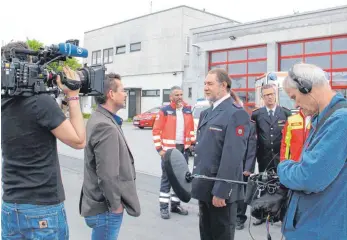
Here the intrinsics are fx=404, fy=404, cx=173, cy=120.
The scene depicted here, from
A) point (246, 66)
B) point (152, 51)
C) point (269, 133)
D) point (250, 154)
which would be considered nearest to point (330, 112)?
point (250, 154)

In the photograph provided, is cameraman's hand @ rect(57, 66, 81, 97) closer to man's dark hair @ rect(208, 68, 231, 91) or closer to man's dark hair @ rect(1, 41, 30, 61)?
man's dark hair @ rect(1, 41, 30, 61)

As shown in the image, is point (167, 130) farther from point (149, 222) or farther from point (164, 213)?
point (149, 222)

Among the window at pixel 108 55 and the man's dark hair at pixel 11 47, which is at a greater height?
the window at pixel 108 55

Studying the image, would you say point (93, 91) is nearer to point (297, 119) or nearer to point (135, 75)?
point (297, 119)

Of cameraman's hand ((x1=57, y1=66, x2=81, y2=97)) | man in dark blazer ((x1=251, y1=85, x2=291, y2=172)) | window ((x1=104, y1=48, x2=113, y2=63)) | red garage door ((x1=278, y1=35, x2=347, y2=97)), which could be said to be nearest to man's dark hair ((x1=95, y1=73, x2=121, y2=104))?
cameraman's hand ((x1=57, y1=66, x2=81, y2=97))

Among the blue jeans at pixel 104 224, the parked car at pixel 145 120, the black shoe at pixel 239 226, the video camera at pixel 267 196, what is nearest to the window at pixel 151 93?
the parked car at pixel 145 120

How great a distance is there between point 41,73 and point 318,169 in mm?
1747

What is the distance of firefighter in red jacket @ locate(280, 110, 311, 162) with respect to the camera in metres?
5.06

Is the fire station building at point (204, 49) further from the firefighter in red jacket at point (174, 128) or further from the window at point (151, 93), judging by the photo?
the firefighter in red jacket at point (174, 128)

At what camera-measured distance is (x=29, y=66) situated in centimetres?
249

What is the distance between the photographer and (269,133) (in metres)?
5.81

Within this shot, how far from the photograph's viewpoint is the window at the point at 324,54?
73.4ft

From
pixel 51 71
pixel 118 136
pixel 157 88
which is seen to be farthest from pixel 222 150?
pixel 157 88

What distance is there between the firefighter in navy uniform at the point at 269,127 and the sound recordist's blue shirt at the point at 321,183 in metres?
3.41
